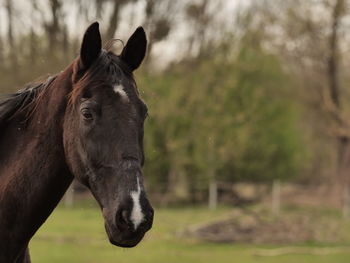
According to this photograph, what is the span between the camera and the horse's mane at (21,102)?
3.21 metres

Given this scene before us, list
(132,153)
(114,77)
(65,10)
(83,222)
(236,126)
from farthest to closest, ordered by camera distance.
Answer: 1. (236,126)
2. (83,222)
3. (65,10)
4. (114,77)
5. (132,153)

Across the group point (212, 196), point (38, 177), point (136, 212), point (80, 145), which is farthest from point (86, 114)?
point (212, 196)

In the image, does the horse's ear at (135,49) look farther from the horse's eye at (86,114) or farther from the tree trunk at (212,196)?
the tree trunk at (212,196)

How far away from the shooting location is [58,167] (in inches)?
118

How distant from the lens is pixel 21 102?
325cm

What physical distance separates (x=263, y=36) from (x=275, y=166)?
637 centimetres

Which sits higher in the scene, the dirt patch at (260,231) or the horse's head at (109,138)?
the horse's head at (109,138)

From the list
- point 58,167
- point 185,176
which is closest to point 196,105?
point 185,176

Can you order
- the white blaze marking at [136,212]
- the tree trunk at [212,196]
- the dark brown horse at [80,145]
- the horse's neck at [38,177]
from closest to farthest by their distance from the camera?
the white blaze marking at [136,212] < the dark brown horse at [80,145] < the horse's neck at [38,177] < the tree trunk at [212,196]

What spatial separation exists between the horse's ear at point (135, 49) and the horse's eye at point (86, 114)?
0.44 m

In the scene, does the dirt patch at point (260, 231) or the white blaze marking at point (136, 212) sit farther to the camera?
the dirt patch at point (260, 231)

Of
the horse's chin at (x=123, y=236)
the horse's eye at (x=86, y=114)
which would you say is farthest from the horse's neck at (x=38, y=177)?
the horse's chin at (x=123, y=236)

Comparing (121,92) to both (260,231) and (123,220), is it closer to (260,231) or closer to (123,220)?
(123,220)

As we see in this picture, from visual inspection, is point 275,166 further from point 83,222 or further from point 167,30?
point 167,30
